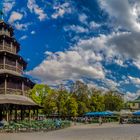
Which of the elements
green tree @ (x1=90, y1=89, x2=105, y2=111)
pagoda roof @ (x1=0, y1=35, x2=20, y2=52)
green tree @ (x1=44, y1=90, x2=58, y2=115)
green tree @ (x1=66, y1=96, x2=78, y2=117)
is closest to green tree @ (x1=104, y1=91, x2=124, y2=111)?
green tree @ (x1=90, y1=89, x2=105, y2=111)

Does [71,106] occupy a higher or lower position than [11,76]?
lower

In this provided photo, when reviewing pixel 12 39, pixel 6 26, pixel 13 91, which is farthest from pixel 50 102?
pixel 13 91

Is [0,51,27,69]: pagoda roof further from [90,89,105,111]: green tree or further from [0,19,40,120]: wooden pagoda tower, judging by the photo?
[90,89,105,111]: green tree

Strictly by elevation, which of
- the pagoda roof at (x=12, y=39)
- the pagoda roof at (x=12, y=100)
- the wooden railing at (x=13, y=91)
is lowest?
the pagoda roof at (x=12, y=100)

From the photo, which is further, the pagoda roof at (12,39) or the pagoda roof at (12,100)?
the pagoda roof at (12,39)

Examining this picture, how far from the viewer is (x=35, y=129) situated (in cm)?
4012

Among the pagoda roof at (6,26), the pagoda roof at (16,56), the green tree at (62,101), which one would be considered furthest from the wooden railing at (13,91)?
the green tree at (62,101)

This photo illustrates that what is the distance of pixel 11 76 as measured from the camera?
4597cm

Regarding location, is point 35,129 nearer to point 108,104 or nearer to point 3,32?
point 3,32

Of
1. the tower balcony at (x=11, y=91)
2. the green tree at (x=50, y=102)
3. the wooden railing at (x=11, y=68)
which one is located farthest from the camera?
the green tree at (x=50, y=102)

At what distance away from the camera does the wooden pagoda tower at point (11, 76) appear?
45.3 m

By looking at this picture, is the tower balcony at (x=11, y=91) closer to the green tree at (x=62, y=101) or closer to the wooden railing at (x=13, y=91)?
the wooden railing at (x=13, y=91)

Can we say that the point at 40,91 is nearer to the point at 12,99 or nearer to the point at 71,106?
the point at 71,106

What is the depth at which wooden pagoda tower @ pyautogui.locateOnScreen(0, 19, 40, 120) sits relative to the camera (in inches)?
1785
